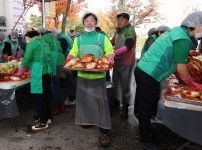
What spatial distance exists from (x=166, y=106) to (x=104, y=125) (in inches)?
42.3

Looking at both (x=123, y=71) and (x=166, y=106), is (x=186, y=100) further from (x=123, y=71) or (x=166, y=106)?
(x=123, y=71)

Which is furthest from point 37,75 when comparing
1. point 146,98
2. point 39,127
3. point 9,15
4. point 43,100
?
point 9,15

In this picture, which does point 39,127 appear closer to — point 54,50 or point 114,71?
point 54,50

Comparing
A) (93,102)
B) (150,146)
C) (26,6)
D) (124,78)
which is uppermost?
(26,6)

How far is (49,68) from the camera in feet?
12.2

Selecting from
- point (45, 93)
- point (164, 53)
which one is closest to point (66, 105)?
point (45, 93)

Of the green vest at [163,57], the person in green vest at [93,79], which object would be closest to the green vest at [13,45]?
the person in green vest at [93,79]

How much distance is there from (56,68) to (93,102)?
1.44m

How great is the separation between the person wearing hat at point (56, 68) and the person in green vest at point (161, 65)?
6.14 ft

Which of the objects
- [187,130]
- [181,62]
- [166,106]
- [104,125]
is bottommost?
[104,125]

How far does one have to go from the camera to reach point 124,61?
426 centimetres

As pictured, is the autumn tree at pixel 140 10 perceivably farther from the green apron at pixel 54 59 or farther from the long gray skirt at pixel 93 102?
the long gray skirt at pixel 93 102

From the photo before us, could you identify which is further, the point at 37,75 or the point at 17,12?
the point at 17,12

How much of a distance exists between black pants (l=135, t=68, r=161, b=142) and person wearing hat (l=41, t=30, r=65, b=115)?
1851 mm
